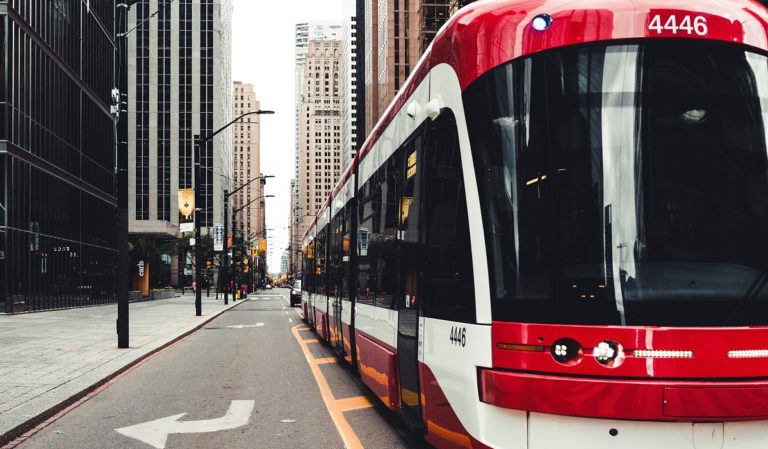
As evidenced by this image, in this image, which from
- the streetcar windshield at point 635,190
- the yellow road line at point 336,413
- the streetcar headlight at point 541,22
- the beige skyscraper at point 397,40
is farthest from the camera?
the beige skyscraper at point 397,40

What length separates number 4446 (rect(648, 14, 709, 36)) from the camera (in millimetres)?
4879

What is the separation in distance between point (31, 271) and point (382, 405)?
91.9 feet

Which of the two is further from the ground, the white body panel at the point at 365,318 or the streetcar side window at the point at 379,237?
the streetcar side window at the point at 379,237

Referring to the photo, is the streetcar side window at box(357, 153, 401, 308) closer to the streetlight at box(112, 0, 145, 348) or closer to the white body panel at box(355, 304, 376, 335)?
the white body panel at box(355, 304, 376, 335)

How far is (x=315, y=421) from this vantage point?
855 cm

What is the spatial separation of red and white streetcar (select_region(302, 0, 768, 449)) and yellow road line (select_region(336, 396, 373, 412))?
13.2 feet

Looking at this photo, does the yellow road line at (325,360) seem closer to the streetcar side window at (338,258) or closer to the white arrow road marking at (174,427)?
the streetcar side window at (338,258)

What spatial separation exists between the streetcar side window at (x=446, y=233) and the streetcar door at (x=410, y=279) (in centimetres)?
33

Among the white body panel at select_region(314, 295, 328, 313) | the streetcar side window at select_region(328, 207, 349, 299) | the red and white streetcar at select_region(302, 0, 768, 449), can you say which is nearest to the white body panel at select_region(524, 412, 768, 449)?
the red and white streetcar at select_region(302, 0, 768, 449)

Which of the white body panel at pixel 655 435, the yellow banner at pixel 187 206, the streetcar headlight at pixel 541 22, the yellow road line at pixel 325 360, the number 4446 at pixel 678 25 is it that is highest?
the yellow banner at pixel 187 206

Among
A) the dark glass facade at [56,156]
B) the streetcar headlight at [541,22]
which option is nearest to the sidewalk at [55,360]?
the streetcar headlight at [541,22]

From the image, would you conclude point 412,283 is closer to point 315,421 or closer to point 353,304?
point 315,421

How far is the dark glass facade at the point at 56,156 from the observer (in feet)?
105

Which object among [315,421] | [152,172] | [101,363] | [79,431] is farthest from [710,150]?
[152,172]
